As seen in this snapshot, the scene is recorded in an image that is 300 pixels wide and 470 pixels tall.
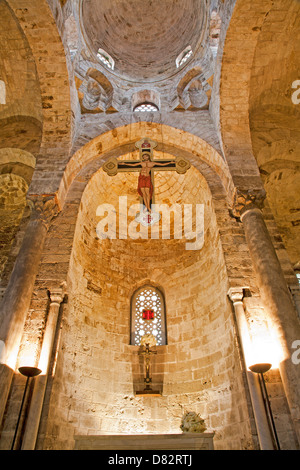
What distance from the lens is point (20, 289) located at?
5.56m

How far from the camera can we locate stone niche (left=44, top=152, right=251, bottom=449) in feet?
19.4

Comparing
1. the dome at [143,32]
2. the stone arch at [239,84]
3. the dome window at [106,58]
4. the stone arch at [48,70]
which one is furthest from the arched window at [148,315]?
the dome window at [106,58]

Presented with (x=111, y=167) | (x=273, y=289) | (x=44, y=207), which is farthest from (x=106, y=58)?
(x=273, y=289)

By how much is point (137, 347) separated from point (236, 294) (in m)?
3.08

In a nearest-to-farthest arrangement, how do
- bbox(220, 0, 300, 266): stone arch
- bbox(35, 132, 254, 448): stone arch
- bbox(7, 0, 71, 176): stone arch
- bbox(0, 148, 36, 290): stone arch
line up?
bbox(35, 132, 254, 448): stone arch < bbox(7, 0, 71, 176): stone arch < bbox(220, 0, 300, 266): stone arch < bbox(0, 148, 36, 290): stone arch

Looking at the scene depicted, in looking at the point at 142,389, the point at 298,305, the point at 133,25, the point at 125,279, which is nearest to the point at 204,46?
the point at 133,25

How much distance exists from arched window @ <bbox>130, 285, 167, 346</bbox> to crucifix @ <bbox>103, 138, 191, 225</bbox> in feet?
7.50

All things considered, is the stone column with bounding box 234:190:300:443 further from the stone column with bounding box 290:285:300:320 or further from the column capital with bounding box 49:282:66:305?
the column capital with bounding box 49:282:66:305

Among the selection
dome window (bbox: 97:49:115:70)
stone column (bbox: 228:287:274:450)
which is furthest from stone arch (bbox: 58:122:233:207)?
dome window (bbox: 97:49:115:70)

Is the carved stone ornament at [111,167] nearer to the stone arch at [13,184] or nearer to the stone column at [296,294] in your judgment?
the stone arch at [13,184]

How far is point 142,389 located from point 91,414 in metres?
1.30

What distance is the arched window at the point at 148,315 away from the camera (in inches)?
314

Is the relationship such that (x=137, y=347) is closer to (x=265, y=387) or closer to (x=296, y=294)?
(x=265, y=387)

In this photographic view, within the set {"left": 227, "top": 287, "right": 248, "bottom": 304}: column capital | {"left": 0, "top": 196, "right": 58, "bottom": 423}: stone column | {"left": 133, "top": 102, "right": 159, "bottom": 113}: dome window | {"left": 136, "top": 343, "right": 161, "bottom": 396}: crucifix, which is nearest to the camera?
{"left": 0, "top": 196, "right": 58, "bottom": 423}: stone column
